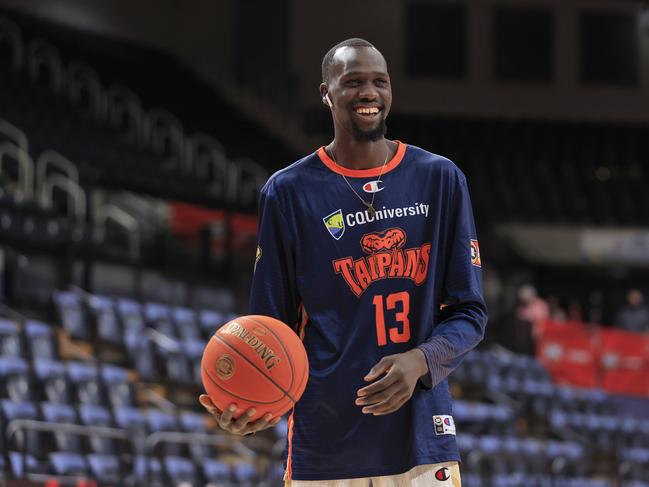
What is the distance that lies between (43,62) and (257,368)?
16518 millimetres

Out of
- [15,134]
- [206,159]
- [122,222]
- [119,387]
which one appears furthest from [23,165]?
[206,159]

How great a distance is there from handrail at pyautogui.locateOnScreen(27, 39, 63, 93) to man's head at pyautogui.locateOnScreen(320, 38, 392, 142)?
15242mm

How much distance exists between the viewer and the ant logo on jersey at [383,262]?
122 inches

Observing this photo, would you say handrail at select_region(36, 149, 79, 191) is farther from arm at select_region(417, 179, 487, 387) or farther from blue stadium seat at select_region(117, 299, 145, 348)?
arm at select_region(417, 179, 487, 387)

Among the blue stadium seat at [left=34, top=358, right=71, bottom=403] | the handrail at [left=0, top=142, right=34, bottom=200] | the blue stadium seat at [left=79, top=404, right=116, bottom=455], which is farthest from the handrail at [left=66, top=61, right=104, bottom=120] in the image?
the blue stadium seat at [left=79, top=404, right=116, bottom=455]

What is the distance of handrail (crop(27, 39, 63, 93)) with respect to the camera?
18016 millimetres

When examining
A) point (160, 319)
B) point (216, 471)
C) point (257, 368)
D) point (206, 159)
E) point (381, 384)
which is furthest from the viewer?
point (206, 159)

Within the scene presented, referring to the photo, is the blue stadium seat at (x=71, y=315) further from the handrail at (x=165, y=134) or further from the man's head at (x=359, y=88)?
the man's head at (x=359, y=88)

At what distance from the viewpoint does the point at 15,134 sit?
13781 mm

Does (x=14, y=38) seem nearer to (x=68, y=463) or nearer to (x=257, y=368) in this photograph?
(x=68, y=463)

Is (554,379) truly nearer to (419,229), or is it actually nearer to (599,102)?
(599,102)

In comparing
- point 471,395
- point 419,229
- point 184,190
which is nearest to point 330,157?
point 419,229

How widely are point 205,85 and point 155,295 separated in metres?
9.96

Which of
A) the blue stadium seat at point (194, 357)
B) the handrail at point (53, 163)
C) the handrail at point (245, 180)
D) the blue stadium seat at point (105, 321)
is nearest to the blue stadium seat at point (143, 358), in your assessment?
the blue stadium seat at point (105, 321)
